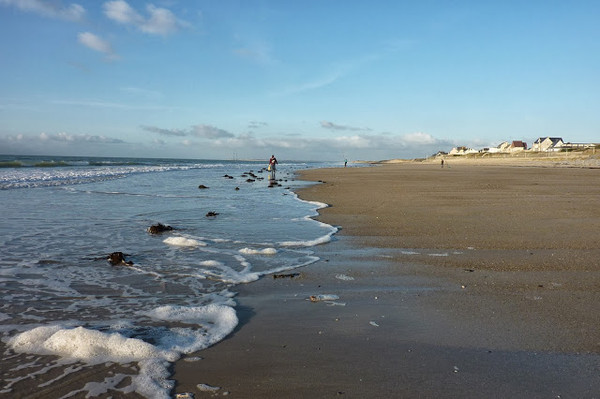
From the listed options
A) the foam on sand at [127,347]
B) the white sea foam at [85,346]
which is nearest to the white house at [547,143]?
the foam on sand at [127,347]

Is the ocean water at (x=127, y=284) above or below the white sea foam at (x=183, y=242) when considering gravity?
below

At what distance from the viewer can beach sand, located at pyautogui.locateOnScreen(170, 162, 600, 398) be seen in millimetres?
2832

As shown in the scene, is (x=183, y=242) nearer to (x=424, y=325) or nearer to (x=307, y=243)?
(x=307, y=243)

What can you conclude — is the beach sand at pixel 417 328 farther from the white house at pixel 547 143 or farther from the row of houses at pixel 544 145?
the white house at pixel 547 143

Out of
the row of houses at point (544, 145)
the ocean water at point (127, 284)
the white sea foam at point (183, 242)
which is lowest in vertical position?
the ocean water at point (127, 284)

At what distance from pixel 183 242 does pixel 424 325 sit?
5.00 metres

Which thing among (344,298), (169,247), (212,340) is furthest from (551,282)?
(169,247)

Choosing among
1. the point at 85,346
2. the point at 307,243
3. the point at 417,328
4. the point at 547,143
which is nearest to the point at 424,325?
the point at 417,328

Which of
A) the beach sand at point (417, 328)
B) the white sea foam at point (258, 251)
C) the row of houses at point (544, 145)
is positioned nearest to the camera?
the beach sand at point (417, 328)

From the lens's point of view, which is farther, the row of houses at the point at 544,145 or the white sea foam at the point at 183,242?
the row of houses at the point at 544,145

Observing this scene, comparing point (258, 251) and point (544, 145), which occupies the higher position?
point (544, 145)

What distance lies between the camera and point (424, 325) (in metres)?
3.85

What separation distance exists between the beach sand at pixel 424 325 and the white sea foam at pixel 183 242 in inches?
88.0

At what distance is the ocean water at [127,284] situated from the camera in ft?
10.6
